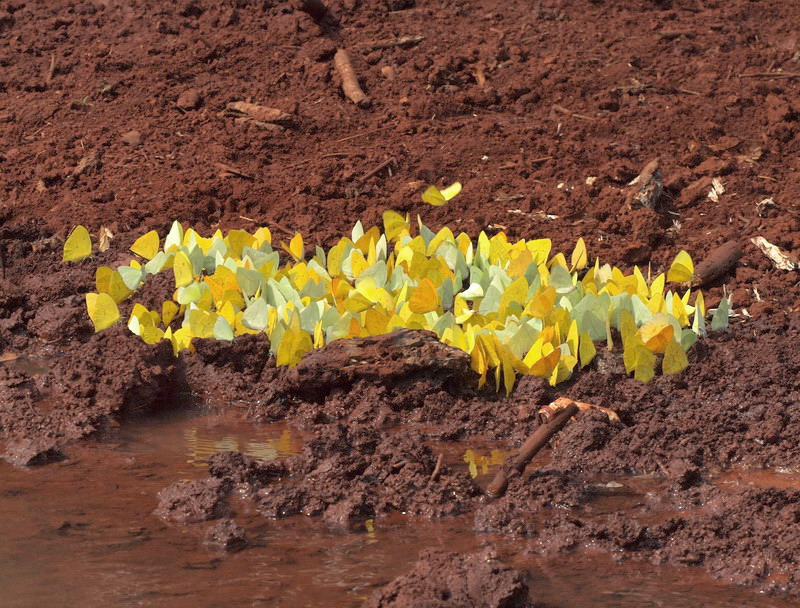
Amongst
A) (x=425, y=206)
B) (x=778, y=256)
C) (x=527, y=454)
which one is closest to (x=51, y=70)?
(x=425, y=206)

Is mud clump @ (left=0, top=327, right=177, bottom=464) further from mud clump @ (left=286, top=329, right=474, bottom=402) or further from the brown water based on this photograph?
mud clump @ (left=286, top=329, right=474, bottom=402)

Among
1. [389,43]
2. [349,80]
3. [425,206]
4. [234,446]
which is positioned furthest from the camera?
[389,43]

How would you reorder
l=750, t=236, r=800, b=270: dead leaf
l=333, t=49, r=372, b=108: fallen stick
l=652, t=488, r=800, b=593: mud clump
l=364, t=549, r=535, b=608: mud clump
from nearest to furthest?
1. l=364, t=549, r=535, b=608: mud clump
2. l=652, t=488, r=800, b=593: mud clump
3. l=750, t=236, r=800, b=270: dead leaf
4. l=333, t=49, r=372, b=108: fallen stick

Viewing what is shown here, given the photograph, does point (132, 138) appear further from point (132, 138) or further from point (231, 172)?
point (231, 172)

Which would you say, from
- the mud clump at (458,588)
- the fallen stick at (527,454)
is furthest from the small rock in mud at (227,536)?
the fallen stick at (527,454)

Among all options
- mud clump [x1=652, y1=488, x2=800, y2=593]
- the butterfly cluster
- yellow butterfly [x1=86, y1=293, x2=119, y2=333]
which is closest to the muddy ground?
mud clump [x1=652, y1=488, x2=800, y2=593]

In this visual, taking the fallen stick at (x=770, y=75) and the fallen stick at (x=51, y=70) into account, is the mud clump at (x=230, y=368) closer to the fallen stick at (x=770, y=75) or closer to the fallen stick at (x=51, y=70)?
the fallen stick at (x=51, y=70)

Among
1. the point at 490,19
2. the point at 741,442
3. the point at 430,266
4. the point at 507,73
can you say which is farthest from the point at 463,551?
the point at 490,19
